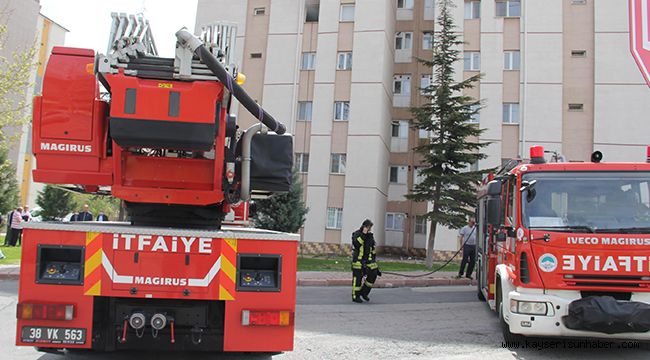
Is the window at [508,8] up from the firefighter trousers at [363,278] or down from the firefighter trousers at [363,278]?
up

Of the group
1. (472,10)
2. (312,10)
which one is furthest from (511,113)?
(312,10)

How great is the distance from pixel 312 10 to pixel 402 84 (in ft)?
22.2

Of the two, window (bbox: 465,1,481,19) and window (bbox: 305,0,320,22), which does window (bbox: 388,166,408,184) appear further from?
window (bbox: 305,0,320,22)

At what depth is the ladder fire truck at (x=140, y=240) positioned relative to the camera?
4.70 m

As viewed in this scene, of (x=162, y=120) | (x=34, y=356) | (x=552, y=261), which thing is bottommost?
(x=34, y=356)

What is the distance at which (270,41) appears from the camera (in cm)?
3028

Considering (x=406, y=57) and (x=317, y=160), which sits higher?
(x=406, y=57)

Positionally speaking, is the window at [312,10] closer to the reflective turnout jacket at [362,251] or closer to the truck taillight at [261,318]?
the reflective turnout jacket at [362,251]

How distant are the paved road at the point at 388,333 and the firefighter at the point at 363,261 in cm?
38

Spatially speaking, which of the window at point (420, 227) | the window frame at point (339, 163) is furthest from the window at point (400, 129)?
the window at point (420, 227)

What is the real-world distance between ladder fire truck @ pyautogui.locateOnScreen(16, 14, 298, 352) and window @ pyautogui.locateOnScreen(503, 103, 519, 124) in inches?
985

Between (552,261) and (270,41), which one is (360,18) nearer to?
(270,41)

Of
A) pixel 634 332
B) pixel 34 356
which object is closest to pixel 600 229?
pixel 634 332

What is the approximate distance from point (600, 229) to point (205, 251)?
4.85 meters
